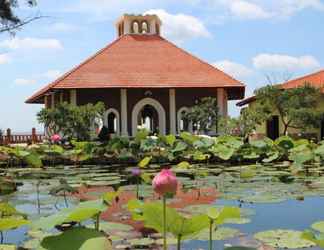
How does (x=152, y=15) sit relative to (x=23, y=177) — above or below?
above

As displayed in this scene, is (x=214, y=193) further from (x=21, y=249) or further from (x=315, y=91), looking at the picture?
(x=315, y=91)

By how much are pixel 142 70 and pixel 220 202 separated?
17.8 m

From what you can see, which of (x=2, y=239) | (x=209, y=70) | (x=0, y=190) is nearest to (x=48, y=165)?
(x=0, y=190)

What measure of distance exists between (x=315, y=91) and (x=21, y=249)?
20.8m

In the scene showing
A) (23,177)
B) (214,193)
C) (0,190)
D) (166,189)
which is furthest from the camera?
(23,177)

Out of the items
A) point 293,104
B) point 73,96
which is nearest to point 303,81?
point 293,104

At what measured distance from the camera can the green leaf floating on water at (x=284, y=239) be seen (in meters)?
3.25

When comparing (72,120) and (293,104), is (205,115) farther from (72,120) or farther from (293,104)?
(72,120)

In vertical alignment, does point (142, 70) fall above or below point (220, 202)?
above

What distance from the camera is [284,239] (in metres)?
3.41

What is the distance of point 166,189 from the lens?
187 cm

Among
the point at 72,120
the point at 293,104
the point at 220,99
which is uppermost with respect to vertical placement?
the point at 220,99

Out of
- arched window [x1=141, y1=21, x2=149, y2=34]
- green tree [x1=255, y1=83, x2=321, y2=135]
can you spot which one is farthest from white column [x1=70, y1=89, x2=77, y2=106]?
green tree [x1=255, y1=83, x2=321, y2=135]

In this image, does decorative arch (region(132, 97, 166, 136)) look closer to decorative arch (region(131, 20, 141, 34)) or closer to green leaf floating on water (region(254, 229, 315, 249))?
decorative arch (region(131, 20, 141, 34))
